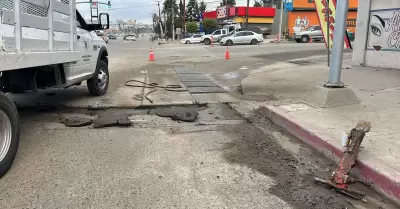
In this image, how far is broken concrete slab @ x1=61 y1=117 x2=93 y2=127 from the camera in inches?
251

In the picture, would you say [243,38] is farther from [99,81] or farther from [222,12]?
[99,81]

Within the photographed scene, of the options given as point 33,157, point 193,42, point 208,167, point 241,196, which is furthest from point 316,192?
point 193,42

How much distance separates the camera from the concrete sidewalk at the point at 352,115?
4344mm

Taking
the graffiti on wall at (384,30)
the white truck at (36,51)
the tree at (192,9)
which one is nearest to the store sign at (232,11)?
the tree at (192,9)

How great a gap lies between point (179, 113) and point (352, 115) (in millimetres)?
3216

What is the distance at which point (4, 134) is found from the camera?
424 centimetres

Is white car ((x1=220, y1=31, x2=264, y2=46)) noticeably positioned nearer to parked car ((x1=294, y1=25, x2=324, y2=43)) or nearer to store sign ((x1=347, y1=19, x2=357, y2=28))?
parked car ((x1=294, y1=25, x2=324, y2=43))

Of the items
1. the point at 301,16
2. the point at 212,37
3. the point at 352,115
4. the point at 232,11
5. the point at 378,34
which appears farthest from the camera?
the point at 232,11

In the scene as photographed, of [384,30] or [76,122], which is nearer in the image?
[76,122]

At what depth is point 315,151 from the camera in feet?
17.4

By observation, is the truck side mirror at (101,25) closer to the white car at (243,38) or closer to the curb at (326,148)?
the curb at (326,148)

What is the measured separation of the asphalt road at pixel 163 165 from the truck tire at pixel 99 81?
125 cm

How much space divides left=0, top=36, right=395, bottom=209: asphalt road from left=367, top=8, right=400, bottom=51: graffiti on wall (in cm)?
708

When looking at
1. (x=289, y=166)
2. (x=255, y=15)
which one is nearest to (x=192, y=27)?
(x=255, y=15)
